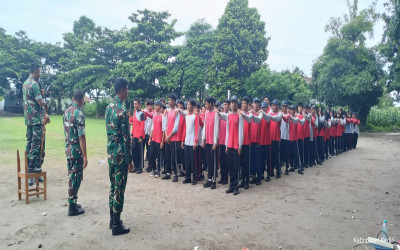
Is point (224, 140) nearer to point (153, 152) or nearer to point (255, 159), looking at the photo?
point (255, 159)

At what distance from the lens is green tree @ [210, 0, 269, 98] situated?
80.3 feet

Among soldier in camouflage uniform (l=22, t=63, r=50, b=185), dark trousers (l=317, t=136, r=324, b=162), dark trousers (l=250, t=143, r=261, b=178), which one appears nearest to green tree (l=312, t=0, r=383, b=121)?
dark trousers (l=317, t=136, r=324, b=162)

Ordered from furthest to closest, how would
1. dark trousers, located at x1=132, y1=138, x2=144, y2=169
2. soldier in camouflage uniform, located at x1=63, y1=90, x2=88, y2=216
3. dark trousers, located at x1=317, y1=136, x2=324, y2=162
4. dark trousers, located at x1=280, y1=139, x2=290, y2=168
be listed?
dark trousers, located at x1=317, y1=136, x2=324, y2=162, dark trousers, located at x1=280, y1=139, x2=290, y2=168, dark trousers, located at x1=132, y1=138, x2=144, y2=169, soldier in camouflage uniform, located at x1=63, y1=90, x2=88, y2=216

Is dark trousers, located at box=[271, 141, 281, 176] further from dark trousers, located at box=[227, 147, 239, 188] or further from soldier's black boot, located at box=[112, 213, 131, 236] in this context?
soldier's black boot, located at box=[112, 213, 131, 236]

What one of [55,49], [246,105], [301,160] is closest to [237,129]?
[246,105]

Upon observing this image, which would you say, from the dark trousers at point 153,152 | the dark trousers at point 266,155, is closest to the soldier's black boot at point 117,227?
the dark trousers at point 153,152

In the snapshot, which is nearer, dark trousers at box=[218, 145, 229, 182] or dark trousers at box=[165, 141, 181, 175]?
dark trousers at box=[218, 145, 229, 182]

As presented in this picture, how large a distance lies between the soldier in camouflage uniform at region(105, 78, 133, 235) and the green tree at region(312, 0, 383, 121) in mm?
21807

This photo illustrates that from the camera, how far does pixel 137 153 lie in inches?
350

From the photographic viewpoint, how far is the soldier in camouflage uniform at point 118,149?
445 centimetres

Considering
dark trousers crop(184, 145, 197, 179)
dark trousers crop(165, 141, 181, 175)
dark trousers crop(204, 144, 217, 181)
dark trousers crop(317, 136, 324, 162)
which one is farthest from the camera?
dark trousers crop(317, 136, 324, 162)

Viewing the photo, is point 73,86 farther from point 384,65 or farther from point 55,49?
point 384,65

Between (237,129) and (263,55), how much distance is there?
2020 centimetres

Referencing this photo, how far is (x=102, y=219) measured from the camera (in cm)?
507
